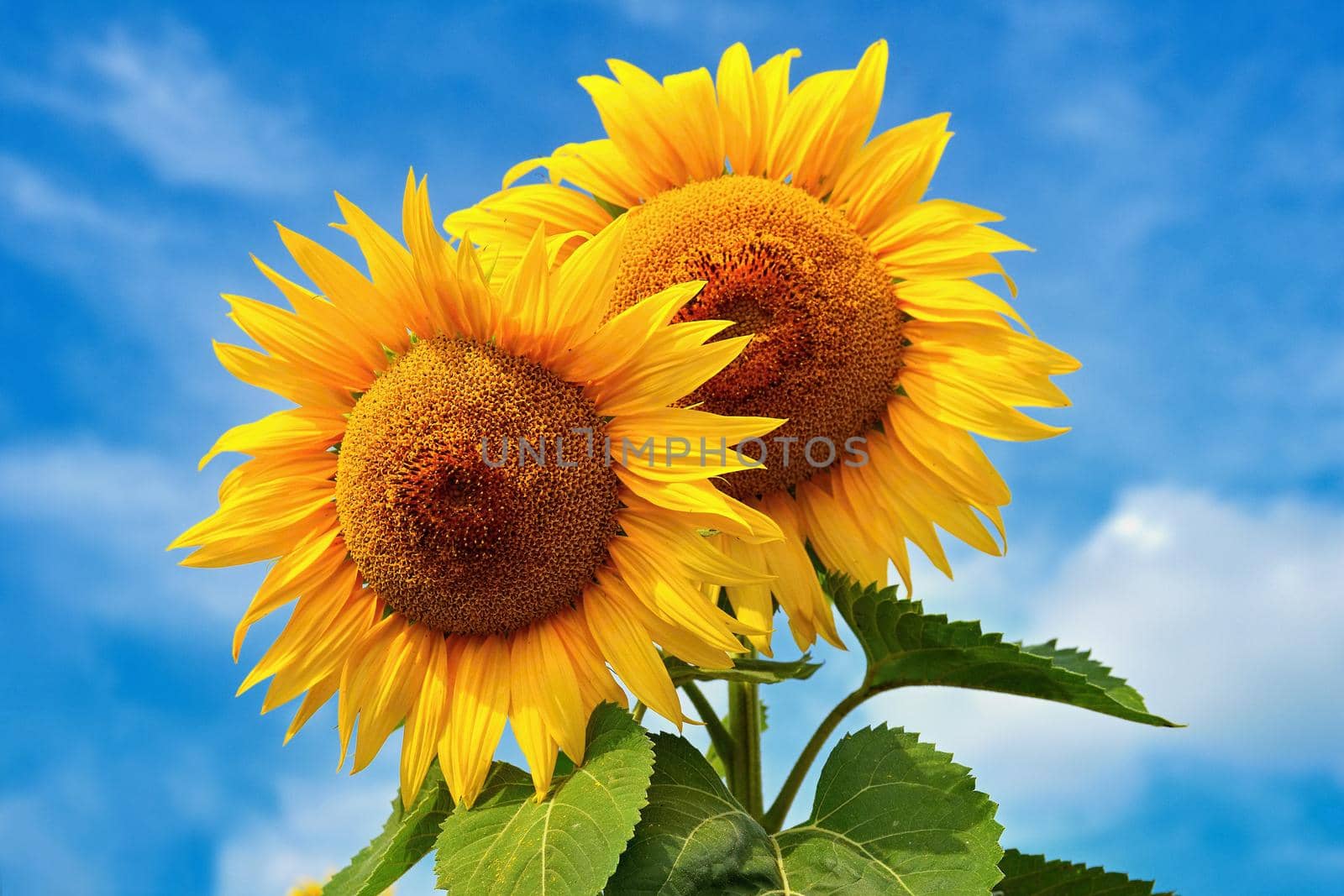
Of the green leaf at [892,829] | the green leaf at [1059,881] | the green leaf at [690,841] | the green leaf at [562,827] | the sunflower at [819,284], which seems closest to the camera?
the green leaf at [562,827]

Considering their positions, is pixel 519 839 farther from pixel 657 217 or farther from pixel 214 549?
pixel 657 217

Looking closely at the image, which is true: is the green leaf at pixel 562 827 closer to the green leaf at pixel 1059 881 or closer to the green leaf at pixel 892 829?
the green leaf at pixel 892 829

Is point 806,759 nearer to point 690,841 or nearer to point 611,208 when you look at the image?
point 690,841

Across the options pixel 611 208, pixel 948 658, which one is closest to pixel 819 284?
pixel 611 208

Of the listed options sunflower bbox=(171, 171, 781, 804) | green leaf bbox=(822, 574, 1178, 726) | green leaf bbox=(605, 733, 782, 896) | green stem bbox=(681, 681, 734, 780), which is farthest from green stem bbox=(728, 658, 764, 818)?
sunflower bbox=(171, 171, 781, 804)

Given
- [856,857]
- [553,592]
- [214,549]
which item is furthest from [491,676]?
[856,857]

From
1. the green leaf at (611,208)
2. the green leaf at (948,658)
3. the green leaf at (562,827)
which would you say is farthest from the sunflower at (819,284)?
the green leaf at (562,827)

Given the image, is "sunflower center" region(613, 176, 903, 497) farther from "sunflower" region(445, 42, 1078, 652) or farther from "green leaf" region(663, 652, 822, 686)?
"green leaf" region(663, 652, 822, 686)
